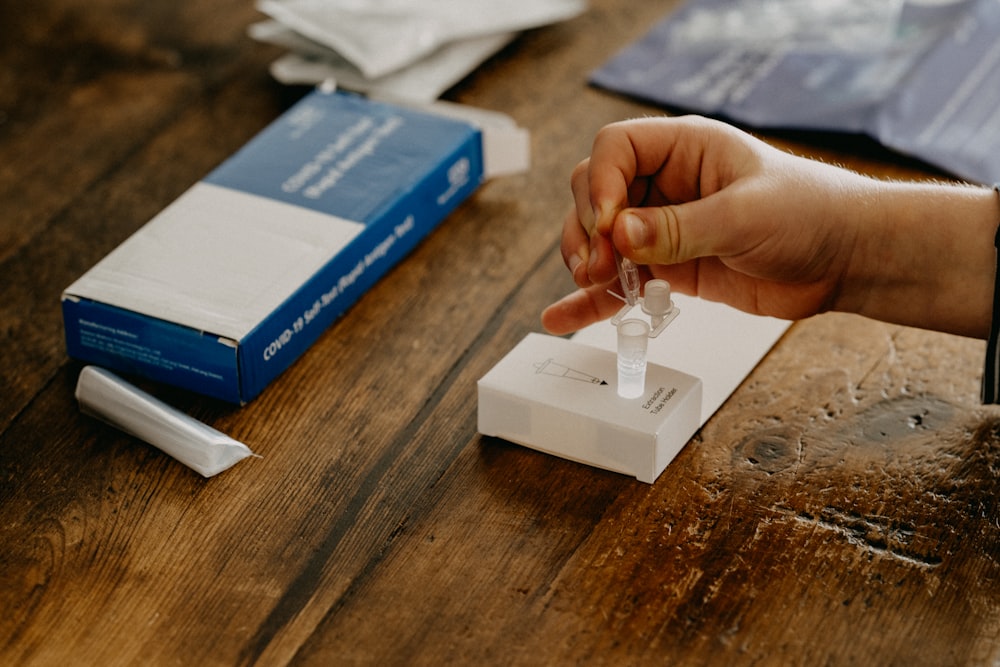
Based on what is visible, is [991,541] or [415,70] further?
[415,70]

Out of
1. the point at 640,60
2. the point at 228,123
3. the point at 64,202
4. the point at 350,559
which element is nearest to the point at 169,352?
the point at 350,559

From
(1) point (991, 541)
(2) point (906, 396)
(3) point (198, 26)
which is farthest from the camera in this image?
(3) point (198, 26)

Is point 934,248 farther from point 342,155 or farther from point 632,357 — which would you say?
point 342,155

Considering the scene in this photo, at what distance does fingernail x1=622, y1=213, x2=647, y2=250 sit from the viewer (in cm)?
68

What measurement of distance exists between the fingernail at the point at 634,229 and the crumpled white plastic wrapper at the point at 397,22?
485 millimetres

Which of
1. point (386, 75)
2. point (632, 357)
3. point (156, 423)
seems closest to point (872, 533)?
point (632, 357)

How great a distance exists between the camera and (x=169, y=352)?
76cm

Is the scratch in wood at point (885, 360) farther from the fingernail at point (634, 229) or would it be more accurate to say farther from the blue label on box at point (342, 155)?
the blue label on box at point (342, 155)

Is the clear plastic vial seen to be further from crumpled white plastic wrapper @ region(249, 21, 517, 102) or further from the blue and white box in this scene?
crumpled white plastic wrapper @ region(249, 21, 517, 102)

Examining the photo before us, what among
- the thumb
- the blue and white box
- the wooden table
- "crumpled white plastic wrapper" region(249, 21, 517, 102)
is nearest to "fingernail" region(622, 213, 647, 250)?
the thumb

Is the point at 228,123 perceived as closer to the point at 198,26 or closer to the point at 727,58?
the point at 198,26

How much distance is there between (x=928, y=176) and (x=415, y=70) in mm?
489

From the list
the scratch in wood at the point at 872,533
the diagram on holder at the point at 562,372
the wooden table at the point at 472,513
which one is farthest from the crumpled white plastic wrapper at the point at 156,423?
the scratch in wood at the point at 872,533

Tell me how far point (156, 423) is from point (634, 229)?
320 millimetres
